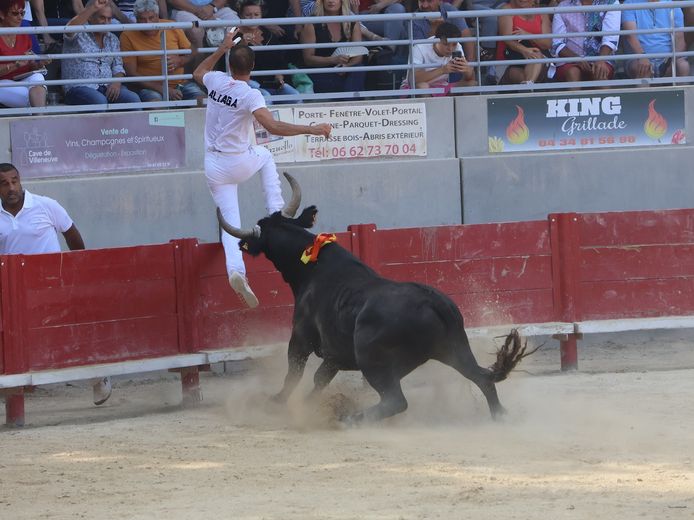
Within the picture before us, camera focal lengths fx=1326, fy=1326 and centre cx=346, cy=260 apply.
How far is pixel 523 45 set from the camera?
12328 millimetres

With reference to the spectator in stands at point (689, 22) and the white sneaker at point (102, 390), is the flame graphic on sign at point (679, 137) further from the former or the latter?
the white sneaker at point (102, 390)

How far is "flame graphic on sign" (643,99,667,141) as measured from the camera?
12.1 m

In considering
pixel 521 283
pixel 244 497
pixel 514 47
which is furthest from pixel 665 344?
pixel 244 497

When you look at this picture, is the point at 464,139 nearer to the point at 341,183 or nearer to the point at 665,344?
the point at 341,183

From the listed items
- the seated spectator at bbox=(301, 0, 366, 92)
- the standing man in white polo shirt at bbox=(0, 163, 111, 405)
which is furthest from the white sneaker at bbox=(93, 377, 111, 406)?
the seated spectator at bbox=(301, 0, 366, 92)

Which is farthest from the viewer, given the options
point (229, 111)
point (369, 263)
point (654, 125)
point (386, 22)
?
point (386, 22)

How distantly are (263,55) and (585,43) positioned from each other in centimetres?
310

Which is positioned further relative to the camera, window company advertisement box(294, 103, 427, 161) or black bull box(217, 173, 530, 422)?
window company advertisement box(294, 103, 427, 161)

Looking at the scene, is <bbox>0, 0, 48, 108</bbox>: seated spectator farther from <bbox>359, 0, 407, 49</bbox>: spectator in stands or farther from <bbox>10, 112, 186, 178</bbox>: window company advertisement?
<bbox>359, 0, 407, 49</bbox>: spectator in stands

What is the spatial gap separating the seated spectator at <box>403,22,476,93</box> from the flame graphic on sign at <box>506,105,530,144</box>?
21.1 inches

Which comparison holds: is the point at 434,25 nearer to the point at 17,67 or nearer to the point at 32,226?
the point at 17,67

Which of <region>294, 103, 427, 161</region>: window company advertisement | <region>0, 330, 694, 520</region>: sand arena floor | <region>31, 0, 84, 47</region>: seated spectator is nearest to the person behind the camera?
<region>0, 330, 694, 520</region>: sand arena floor

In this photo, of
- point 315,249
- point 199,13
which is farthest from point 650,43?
point 315,249

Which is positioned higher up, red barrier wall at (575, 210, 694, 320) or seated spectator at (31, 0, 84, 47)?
seated spectator at (31, 0, 84, 47)
